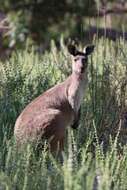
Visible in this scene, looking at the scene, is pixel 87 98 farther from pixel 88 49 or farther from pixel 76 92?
pixel 88 49

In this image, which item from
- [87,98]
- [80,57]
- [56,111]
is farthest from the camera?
[87,98]

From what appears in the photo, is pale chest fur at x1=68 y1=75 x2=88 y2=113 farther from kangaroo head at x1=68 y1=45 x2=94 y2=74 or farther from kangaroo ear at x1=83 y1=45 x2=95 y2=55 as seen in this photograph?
kangaroo ear at x1=83 y1=45 x2=95 y2=55

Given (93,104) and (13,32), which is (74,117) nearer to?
(93,104)

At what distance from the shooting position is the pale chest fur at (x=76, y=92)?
6008 millimetres

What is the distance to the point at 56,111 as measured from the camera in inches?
221

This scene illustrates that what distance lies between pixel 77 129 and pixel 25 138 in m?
0.82

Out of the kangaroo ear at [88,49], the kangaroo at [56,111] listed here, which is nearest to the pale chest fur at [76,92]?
the kangaroo at [56,111]

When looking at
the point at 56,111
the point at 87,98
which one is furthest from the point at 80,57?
the point at 56,111

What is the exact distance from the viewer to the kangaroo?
5254mm

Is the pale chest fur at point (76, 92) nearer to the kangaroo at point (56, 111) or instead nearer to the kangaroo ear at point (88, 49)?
the kangaroo at point (56, 111)

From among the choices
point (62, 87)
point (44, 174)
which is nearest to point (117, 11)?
point (62, 87)

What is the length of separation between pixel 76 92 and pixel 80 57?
322 millimetres

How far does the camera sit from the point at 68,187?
11.1 feet

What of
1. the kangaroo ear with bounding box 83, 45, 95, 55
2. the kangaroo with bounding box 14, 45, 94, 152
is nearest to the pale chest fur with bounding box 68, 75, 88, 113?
the kangaroo with bounding box 14, 45, 94, 152
